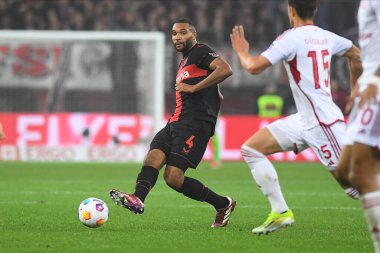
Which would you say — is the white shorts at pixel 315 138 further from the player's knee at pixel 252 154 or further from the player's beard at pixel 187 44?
the player's beard at pixel 187 44

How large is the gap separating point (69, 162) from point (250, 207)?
9.38 m

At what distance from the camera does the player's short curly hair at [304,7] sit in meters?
7.60

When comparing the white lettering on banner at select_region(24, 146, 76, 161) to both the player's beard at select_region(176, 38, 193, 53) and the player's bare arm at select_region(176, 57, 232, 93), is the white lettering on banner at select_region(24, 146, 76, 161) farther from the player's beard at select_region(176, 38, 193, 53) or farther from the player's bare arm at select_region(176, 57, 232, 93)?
the player's bare arm at select_region(176, 57, 232, 93)

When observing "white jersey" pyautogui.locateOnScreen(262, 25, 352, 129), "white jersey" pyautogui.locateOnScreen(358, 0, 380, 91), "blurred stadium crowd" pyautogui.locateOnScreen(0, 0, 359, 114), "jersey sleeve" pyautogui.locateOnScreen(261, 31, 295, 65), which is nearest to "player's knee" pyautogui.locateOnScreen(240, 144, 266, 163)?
"white jersey" pyautogui.locateOnScreen(262, 25, 352, 129)

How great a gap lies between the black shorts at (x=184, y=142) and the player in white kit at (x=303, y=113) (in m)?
1.07

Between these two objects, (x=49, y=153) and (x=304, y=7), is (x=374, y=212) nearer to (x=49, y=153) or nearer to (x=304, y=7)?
(x=304, y=7)

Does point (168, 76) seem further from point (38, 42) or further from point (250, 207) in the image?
point (250, 207)

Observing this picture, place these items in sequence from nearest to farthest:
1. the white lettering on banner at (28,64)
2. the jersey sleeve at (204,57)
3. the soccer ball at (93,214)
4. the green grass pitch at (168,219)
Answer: the green grass pitch at (168,219) → the soccer ball at (93,214) → the jersey sleeve at (204,57) → the white lettering on banner at (28,64)

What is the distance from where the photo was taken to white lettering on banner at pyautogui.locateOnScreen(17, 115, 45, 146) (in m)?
19.8

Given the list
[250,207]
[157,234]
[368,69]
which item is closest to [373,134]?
[368,69]

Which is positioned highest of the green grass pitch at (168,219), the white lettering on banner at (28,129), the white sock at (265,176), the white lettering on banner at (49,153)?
the white sock at (265,176)

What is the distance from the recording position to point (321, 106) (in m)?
7.71

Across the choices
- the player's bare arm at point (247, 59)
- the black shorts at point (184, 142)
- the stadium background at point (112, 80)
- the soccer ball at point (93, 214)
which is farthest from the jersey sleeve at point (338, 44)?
the stadium background at point (112, 80)

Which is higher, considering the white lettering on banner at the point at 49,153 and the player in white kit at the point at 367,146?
the player in white kit at the point at 367,146
